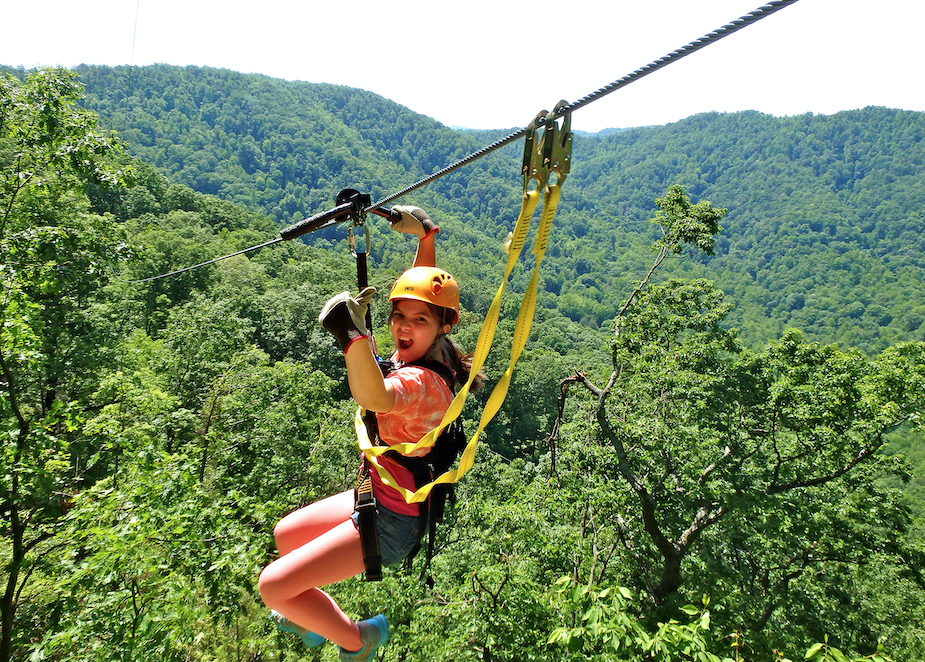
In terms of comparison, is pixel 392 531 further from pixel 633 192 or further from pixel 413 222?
pixel 633 192

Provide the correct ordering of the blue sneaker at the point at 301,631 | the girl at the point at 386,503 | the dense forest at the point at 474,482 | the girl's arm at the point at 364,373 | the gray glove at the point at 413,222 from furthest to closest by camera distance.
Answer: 1. the dense forest at the point at 474,482
2. the gray glove at the point at 413,222
3. the blue sneaker at the point at 301,631
4. the girl at the point at 386,503
5. the girl's arm at the point at 364,373

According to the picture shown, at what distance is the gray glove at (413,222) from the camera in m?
3.15

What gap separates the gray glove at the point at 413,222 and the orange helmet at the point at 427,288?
0.64 metres

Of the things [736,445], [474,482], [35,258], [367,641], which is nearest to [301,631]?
[367,641]

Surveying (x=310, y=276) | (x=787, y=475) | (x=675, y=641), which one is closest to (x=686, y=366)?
(x=787, y=475)

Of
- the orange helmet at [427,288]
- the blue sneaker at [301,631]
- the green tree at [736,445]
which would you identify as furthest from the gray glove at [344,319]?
the green tree at [736,445]

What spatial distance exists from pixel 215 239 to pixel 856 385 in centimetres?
4921

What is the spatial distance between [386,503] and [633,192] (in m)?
208

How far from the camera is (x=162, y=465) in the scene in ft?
27.4

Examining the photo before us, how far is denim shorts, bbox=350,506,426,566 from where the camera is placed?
2553mm

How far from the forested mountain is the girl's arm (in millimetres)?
89818

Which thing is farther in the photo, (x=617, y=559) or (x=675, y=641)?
(x=617, y=559)

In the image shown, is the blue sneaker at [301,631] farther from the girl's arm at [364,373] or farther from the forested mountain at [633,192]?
the forested mountain at [633,192]

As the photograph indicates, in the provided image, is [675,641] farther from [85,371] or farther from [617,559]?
[85,371]
